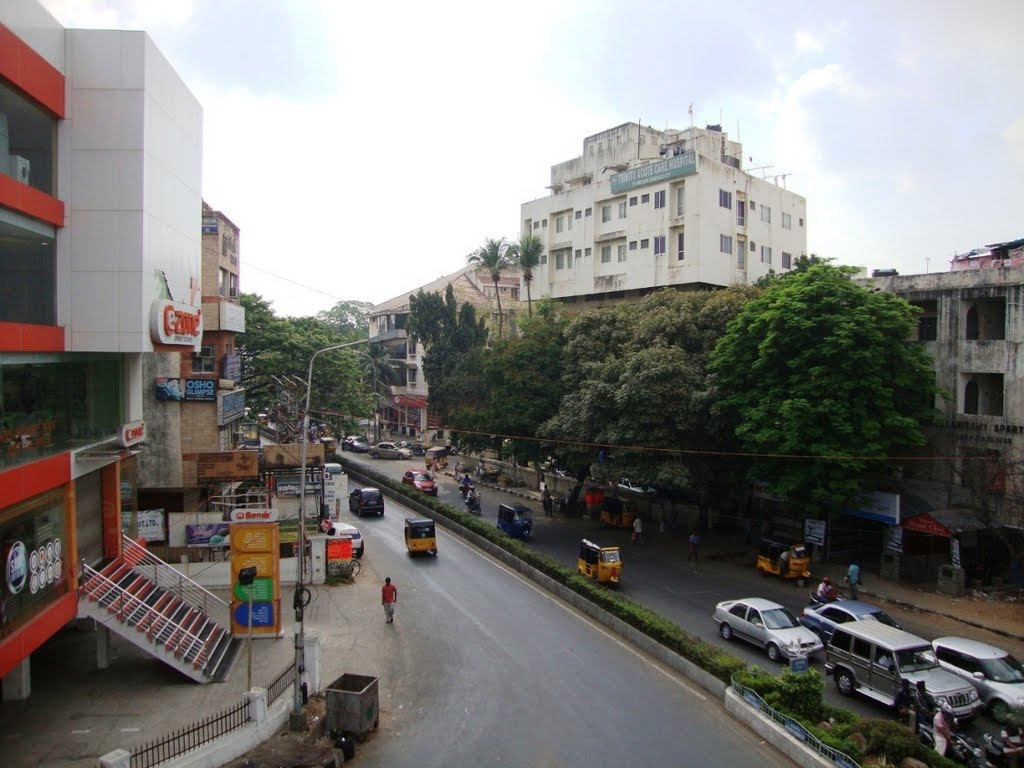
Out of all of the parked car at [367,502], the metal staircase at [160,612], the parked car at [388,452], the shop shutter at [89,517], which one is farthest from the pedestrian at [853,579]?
the parked car at [388,452]

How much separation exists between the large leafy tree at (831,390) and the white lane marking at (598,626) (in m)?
9.24

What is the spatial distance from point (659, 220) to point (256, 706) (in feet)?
151

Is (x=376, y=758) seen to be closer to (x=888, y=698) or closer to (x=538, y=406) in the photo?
(x=888, y=698)

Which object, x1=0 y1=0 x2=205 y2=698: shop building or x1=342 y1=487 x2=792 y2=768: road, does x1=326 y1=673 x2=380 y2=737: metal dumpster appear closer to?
x1=342 y1=487 x2=792 y2=768: road

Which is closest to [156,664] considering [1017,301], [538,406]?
[538,406]

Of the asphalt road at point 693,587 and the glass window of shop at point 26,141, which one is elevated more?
the glass window of shop at point 26,141

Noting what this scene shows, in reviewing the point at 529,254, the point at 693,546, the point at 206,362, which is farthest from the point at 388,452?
the point at 693,546

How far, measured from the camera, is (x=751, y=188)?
186 ft

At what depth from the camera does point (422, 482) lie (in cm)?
5003

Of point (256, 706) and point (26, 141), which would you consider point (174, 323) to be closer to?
point (26, 141)

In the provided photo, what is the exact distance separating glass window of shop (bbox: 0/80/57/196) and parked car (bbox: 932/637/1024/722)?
22889 mm

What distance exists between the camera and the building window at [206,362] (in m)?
34.9

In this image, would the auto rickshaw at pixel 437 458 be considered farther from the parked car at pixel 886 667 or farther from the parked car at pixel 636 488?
the parked car at pixel 886 667

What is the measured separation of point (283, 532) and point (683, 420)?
16.8 m
